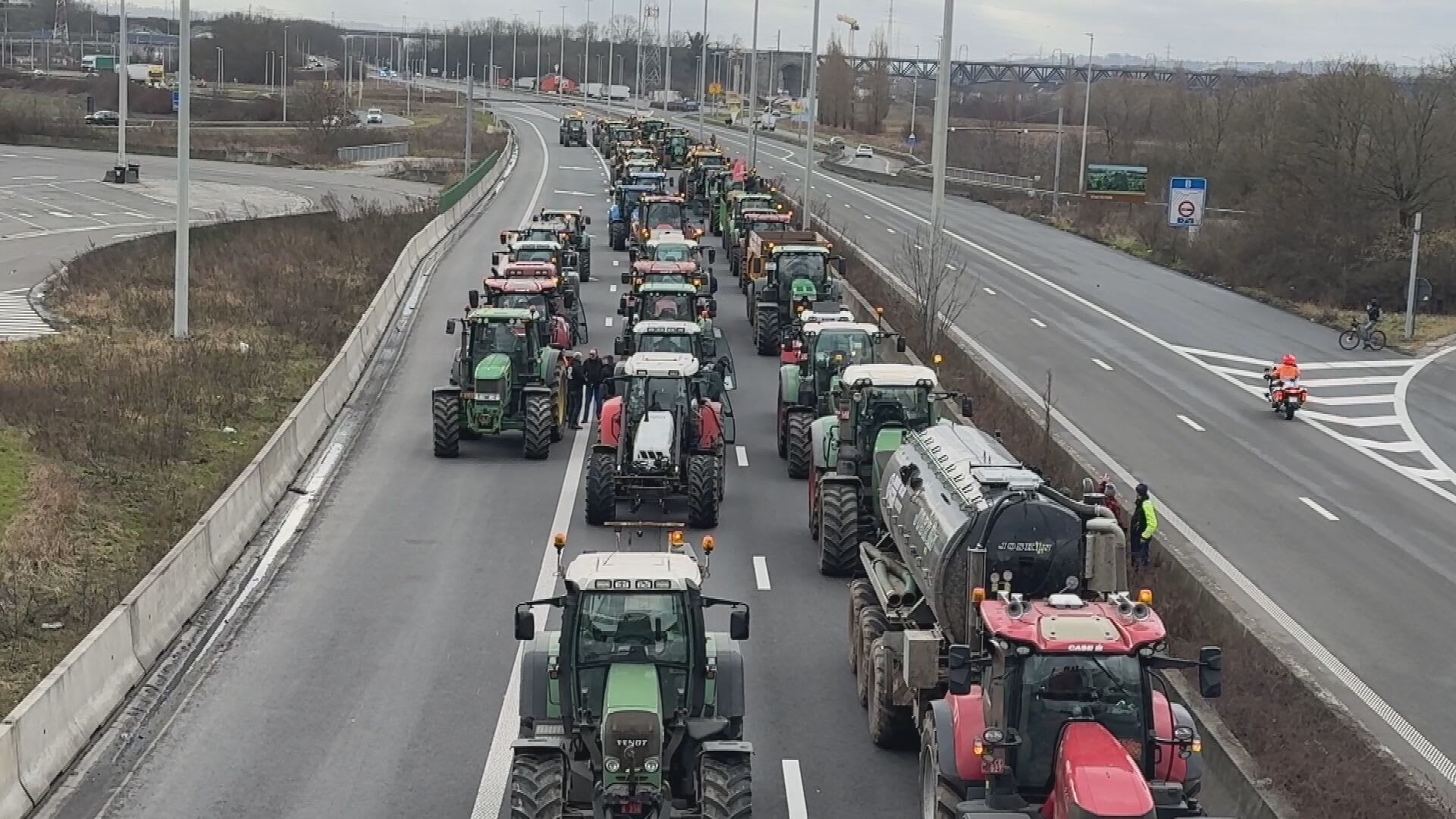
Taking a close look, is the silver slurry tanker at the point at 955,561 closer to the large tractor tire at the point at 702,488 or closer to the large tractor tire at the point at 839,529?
the large tractor tire at the point at 839,529

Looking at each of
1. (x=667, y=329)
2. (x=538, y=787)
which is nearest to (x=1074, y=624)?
(x=538, y=787)

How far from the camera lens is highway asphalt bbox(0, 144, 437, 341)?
184 ft

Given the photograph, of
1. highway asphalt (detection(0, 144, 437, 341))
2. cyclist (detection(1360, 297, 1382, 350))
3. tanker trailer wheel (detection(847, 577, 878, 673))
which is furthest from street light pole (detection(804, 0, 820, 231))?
tanker trailer wheel (detection(847, 577, 878, 673))

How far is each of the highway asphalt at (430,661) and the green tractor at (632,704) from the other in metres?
1.97

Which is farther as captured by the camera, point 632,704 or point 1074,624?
point 632,704

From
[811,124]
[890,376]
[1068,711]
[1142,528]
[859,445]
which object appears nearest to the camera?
[1068,711]

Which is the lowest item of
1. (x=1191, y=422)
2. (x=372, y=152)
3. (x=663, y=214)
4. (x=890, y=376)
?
(x=1191, y=422)

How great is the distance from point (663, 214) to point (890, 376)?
107 ft

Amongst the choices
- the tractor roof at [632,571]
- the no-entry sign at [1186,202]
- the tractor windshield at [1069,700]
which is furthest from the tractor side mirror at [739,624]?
the no-entry sign at [1186,202]

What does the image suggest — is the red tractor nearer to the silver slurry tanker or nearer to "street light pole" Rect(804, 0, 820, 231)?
the silver slurry tanker

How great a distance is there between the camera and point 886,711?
17.3 m

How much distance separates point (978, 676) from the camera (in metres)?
14.3

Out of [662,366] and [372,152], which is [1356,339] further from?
[372,152]

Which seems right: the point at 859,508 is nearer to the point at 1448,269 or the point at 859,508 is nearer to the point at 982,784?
the point at 982,784
